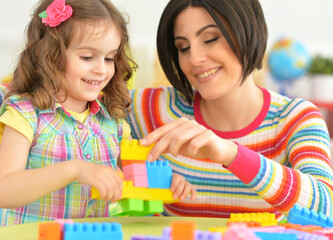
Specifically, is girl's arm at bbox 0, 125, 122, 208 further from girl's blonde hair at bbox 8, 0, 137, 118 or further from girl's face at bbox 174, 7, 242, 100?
girl's face at bbox 174, 7, 242, 100

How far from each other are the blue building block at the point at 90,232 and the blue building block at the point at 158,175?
0.92 feet

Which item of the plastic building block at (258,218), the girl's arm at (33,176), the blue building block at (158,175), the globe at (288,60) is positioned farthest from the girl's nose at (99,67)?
the globe at (288,60)

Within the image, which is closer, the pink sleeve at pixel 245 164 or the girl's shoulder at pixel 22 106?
the pink sleeve at pixel 245 164

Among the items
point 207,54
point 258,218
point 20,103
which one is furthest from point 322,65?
point 258,218

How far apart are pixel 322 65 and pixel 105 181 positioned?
3632 millimetres

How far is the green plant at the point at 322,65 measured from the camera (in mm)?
4297

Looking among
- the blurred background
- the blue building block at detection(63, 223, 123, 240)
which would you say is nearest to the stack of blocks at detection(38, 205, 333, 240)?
the blue building block at detection(63, 223, 123, 240)

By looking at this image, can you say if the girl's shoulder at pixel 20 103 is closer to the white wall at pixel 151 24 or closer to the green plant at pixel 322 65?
the white wall at pixel 151 24

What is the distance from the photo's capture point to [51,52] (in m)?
1.28

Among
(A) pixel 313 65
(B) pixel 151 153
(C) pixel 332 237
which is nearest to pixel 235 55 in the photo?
(B) pixel 151 153

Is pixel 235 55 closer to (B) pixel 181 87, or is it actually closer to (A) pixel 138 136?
(B) pixel 181 87

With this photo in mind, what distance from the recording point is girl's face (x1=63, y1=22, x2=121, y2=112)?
4.13 feet

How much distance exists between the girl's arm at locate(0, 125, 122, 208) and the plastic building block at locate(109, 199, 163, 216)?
1.3 inches

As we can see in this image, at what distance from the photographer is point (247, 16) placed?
4.59ft
